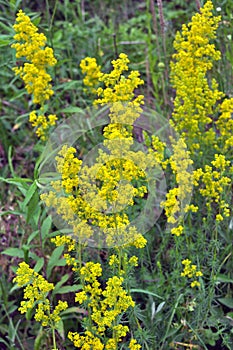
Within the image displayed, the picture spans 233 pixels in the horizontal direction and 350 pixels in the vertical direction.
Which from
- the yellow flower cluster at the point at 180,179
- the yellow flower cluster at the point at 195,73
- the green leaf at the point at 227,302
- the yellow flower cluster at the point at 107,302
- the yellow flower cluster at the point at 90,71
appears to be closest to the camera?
the yellow flower cluster at the point at 107,302

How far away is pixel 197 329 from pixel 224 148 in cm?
82

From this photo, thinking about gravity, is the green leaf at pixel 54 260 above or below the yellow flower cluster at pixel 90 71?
below

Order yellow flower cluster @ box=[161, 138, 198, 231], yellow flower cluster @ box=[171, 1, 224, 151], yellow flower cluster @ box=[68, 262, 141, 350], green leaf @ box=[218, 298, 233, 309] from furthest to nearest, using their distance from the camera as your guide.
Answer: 1. green leaf @ box=[218, 298, 233, 309]
2. yellow flower cluster @ box=[171, 1, 224, 151]
3. yellow flower cluster @ box=[161, 138, 198, 231]
4. yellow flower cluster @ box=[68, 262, 141, 350]

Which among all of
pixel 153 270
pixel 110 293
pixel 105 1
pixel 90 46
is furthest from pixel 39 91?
pixel 105 1

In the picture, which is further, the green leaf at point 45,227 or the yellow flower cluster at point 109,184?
the green leaf at point 45,227

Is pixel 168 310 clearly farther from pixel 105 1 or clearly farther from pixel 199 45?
pixel 105 1

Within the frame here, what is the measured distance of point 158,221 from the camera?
3.01 m

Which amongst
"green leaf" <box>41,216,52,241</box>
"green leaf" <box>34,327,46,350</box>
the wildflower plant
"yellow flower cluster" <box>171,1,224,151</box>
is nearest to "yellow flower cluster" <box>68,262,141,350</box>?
the wildflower plant

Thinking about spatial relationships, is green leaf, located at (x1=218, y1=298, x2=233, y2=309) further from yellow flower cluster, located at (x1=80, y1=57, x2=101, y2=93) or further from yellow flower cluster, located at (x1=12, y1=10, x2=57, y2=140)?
yellow flower cluster, located at (x1=80, y1=57, x2=101, y2=93)

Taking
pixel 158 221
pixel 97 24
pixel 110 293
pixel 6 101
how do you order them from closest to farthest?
pixel 110 293 < pixel 158 221 < pixel 6 101 < pixel 97 24

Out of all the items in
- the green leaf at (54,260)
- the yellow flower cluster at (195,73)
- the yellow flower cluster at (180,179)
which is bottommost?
the green leaf at (54,260)

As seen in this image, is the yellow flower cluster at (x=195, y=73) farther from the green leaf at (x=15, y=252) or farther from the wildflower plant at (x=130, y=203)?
the green leaf at (x=15, y=252)

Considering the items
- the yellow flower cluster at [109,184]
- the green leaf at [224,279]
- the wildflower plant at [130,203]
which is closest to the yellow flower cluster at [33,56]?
the wildflower plant at [130,203]

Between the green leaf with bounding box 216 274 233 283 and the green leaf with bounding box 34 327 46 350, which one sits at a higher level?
the green leaf with bounding box 216 274 233 283
